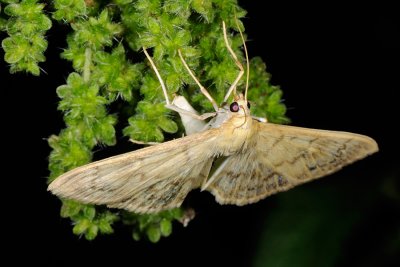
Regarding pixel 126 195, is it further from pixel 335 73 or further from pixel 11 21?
pixel 335 73

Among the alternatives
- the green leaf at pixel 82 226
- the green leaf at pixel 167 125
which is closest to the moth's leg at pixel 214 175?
the green leaf at pixel 167 125

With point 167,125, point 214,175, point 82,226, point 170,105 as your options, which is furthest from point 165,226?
point 170,105

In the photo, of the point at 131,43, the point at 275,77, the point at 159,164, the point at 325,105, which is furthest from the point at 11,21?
the point at 325,105

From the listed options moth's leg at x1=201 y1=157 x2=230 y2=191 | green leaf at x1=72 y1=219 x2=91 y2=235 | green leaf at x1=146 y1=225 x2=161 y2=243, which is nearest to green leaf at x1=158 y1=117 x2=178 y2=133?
moth's leg at x1=201 y1=157 x2=230 y2=191

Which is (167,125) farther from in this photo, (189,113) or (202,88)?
(202,88)

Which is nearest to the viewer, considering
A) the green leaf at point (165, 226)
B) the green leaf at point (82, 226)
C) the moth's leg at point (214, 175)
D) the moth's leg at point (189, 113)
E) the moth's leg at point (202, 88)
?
the moth's leg at point (202, 88)

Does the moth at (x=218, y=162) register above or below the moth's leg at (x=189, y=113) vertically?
below

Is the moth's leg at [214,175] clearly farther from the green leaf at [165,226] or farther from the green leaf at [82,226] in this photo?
the green leaf at [82,226]
